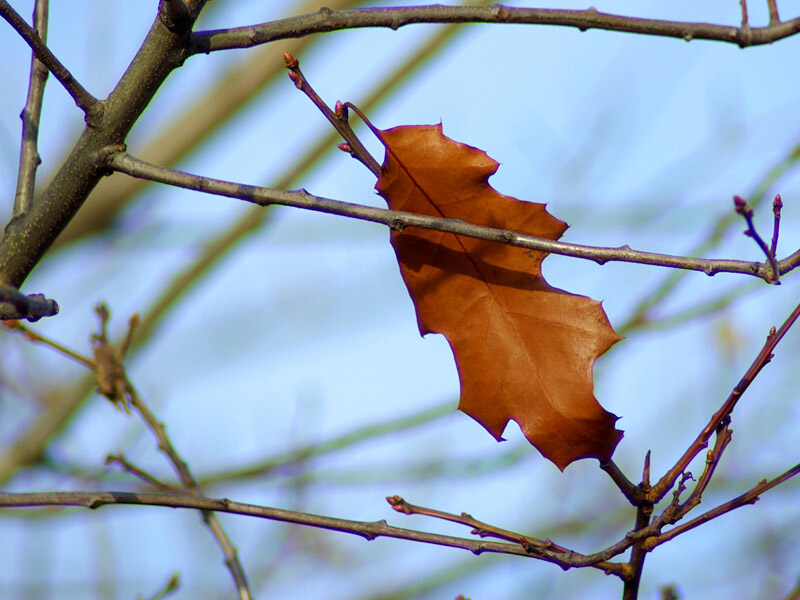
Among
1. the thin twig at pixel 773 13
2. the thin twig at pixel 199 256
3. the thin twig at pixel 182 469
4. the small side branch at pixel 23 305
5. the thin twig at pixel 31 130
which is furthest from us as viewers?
the thin twig at pixel 199 256

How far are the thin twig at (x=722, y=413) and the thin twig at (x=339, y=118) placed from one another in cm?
37

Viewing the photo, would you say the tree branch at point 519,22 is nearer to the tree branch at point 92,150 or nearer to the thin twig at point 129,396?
the tree branch at point 92,150

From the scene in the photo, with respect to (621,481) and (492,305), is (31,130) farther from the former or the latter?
(621,481)

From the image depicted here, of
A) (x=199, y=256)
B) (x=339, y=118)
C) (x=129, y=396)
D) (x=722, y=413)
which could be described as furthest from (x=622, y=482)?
(x=199, y=256)

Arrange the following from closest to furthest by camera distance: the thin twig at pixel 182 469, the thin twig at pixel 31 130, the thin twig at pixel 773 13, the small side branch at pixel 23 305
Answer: the small side branch at pixel 23 305, the thin twig at pixel 773 13, the thin twig at pixel 31 130, the thin twig at pixel 182 469

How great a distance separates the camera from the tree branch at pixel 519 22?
1.75 ft

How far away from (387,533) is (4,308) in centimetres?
39

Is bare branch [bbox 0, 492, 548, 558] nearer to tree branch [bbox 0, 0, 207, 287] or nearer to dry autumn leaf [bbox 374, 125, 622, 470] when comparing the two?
dry autumn leaf [bbox 374, 125, 622, 470]

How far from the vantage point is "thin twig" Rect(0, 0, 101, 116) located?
533mm

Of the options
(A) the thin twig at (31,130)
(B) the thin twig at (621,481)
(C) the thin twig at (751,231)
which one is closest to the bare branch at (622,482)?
(B) the thin twig at (621,481)

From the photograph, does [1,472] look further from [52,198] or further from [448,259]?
[448,259]

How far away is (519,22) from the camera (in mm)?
552

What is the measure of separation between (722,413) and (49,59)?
66cm

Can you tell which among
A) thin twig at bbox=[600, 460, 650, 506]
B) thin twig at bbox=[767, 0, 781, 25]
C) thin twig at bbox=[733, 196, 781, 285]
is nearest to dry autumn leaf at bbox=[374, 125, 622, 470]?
thin twig at bbox=[600, 460, 650, 506]
